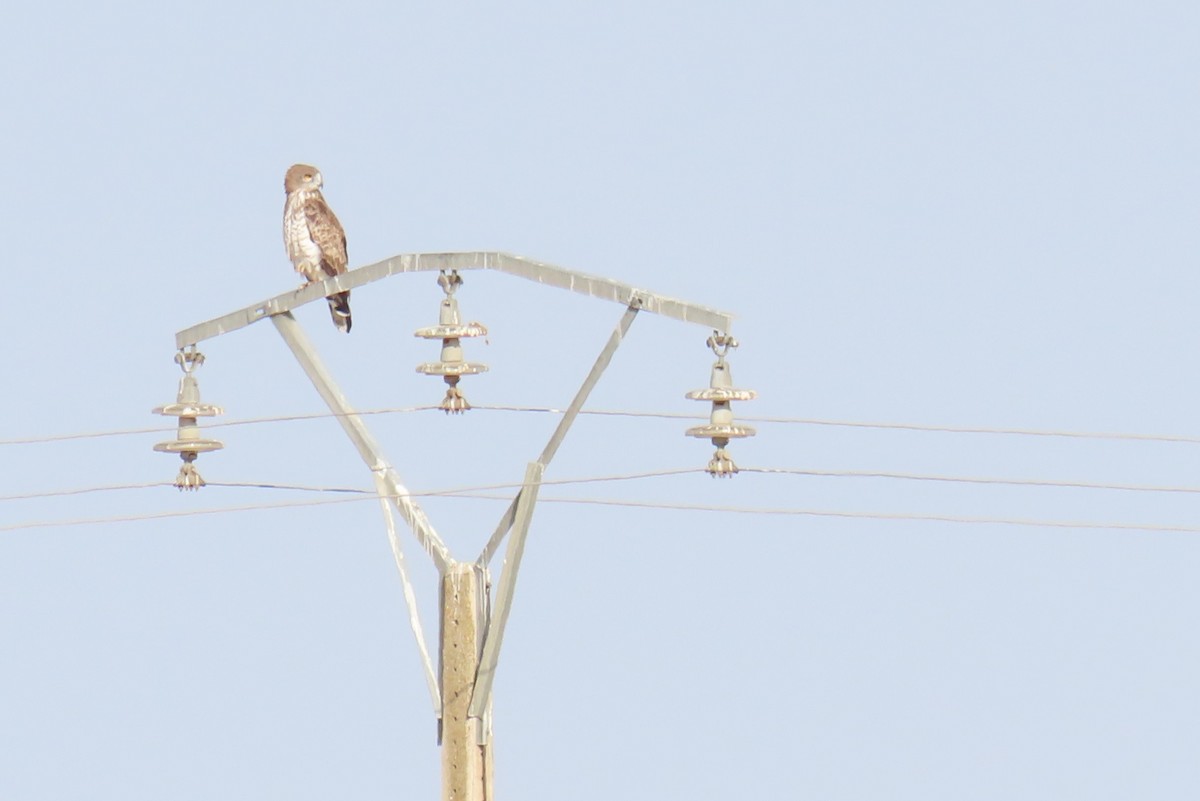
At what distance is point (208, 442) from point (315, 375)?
2.55 ft

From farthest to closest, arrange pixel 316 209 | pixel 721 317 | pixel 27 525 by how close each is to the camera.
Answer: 1. pixel 316 209
2. pixel 27 525
3. pixel 721 317

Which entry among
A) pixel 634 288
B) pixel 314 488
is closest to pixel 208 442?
pixel 314 488

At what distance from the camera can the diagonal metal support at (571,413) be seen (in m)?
15.3

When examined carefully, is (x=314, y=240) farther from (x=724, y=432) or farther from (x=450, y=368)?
(x=724, y=432)

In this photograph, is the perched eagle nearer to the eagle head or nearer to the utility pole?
the eagle head

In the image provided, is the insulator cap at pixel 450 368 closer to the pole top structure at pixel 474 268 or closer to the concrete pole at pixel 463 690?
the pole top structure at pixel 474 268

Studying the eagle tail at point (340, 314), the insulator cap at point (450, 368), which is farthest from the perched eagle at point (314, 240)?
the insulator cap at point (450, 368)

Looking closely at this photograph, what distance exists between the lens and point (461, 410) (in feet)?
53.0

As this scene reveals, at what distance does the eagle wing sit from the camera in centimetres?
1980

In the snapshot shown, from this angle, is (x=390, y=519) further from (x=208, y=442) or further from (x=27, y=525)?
(x=27, y=525)

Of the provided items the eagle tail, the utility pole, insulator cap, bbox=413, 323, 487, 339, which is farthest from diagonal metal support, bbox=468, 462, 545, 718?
the eagle tail

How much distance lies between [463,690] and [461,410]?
1.53 metres

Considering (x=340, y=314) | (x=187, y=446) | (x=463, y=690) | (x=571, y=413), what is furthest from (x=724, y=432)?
(x=340, y=314)

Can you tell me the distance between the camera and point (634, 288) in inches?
600
